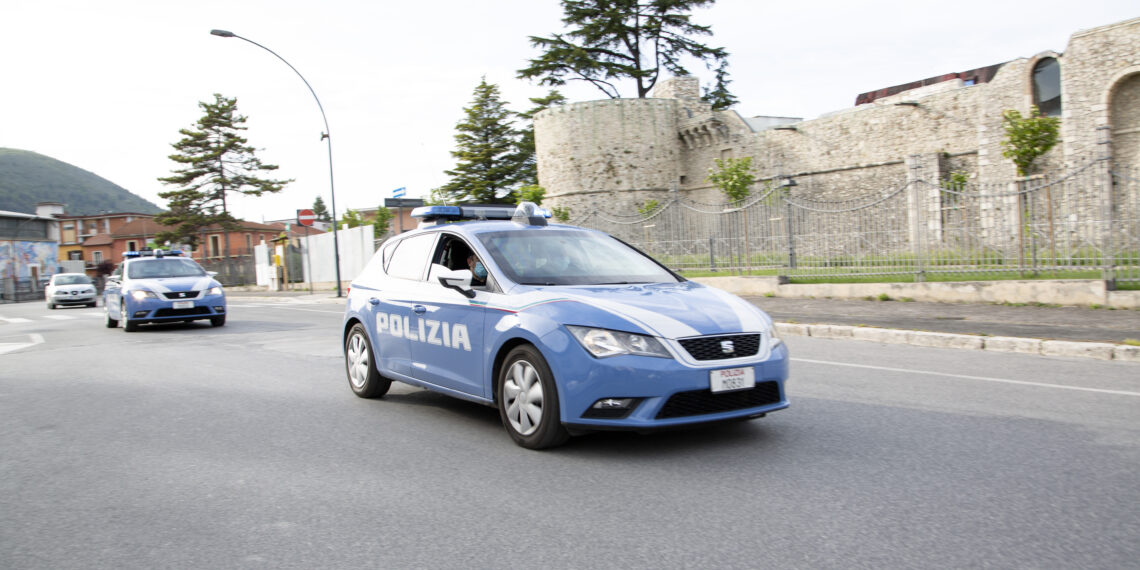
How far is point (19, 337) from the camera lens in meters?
16.2

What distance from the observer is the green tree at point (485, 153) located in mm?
63312

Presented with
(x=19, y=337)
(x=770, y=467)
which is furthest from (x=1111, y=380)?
(x=19, y=337)

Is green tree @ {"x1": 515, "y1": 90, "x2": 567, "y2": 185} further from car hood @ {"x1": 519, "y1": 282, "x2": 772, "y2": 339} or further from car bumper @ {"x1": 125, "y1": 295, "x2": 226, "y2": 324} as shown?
car hood @ {"x1": 519, "y1": 282, "x2": 772, "y2": 339}

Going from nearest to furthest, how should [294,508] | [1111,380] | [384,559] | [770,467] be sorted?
[384,559]
[294,508]
[770,467]
[1111,380]

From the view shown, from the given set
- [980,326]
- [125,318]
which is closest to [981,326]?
[980,326]

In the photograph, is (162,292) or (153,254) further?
(153,254)

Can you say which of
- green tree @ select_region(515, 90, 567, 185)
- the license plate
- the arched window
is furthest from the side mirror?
green tree @ select_region(515, 90, 567, 185)

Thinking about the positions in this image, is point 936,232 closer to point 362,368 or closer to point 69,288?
point 362,368

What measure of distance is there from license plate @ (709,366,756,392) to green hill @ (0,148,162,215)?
18893cm

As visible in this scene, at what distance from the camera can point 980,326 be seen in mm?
10805

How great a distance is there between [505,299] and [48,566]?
278cm

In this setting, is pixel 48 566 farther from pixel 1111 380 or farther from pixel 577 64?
pixel 577 64

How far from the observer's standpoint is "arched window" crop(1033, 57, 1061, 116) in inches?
1142

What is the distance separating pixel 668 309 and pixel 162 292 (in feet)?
44.1
